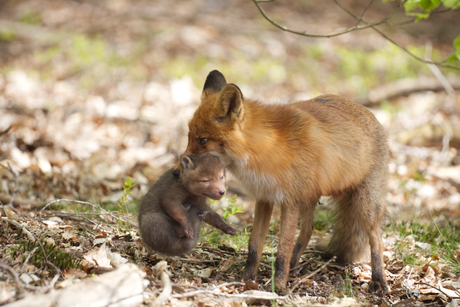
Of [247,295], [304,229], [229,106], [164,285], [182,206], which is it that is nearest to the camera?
[164,285]

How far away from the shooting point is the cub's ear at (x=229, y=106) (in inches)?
160

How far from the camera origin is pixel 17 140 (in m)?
8.29

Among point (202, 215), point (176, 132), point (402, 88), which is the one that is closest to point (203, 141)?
point (202, 215)

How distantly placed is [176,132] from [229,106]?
6.34 metres

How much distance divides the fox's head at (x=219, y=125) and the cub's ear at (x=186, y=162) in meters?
0.14

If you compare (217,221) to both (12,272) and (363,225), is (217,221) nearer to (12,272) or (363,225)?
(363,225)

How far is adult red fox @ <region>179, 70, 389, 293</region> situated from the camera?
13.9 ft

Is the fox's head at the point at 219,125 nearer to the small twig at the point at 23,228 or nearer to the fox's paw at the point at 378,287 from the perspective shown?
the small twig at the point at 23,228

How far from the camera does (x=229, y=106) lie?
163 inches

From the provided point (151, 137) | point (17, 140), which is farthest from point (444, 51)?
point (17, 140)

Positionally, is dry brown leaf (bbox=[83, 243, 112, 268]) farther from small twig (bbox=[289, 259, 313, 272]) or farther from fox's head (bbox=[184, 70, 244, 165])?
small twig (bbox=[289, 259, 313, 272])

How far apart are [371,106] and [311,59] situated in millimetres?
4196

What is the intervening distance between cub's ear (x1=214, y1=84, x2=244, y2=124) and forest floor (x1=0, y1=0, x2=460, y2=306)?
3.87 ft

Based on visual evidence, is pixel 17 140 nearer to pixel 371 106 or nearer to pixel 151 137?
pixel 151 137
